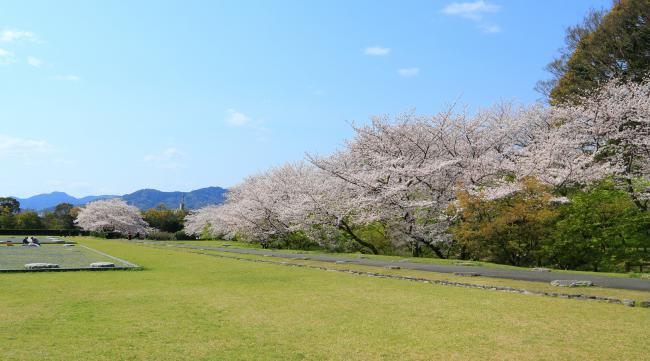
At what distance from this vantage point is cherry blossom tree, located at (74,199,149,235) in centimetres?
7894

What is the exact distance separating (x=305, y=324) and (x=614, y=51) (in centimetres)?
3057

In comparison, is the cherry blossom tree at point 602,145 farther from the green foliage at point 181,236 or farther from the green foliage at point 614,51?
the green foliage at point 181,236

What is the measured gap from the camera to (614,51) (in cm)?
2964

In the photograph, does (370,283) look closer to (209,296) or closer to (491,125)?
(209,296)

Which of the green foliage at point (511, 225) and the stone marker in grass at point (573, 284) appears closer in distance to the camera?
the stone marker in grass at point (573, 284)

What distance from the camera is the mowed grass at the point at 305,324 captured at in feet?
19.0

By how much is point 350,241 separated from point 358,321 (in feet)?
80.8

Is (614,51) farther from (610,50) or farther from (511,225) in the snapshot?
(511,225)

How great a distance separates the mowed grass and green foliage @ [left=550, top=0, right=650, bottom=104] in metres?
22.3

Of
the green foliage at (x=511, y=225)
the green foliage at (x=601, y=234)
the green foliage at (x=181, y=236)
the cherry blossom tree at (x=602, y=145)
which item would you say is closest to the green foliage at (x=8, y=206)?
the green foliage at (x=181, y=236)

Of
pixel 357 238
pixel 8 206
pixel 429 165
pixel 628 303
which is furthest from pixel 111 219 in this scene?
pixel 628 303

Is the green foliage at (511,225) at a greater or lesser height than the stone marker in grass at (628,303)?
greater

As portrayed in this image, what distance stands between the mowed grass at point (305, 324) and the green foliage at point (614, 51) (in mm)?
22256

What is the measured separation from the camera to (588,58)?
30.9m
